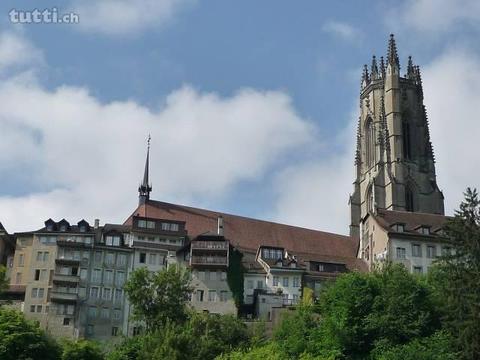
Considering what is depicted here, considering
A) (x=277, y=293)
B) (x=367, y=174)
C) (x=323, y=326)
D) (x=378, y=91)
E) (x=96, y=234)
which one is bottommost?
(x=323, y=326)

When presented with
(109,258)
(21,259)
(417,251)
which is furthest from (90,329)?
(417,251)

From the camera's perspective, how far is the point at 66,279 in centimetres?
7962

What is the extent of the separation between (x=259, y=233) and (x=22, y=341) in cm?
4240

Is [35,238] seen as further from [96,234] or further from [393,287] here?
[393,287]

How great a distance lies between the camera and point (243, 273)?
83.0 m

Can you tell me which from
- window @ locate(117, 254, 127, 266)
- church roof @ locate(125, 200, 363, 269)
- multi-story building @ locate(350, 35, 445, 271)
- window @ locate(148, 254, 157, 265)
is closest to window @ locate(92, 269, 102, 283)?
window @ locate(117, 254, 127, 266)

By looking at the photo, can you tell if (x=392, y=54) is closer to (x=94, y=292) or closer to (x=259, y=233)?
(x=259, y=233)

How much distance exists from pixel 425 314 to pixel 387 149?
66991 millimetres

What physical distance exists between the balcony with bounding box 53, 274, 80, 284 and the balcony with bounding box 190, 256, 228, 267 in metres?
11.8

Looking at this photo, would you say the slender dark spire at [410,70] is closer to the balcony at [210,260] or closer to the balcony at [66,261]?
the balcony at [210,260]

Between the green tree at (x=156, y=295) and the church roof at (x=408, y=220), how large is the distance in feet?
86.3

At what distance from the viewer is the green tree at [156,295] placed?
68188mm

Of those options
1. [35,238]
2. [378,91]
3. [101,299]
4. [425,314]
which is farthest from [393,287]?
[378,91]

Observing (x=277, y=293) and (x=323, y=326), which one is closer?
(x=323, y=326)
